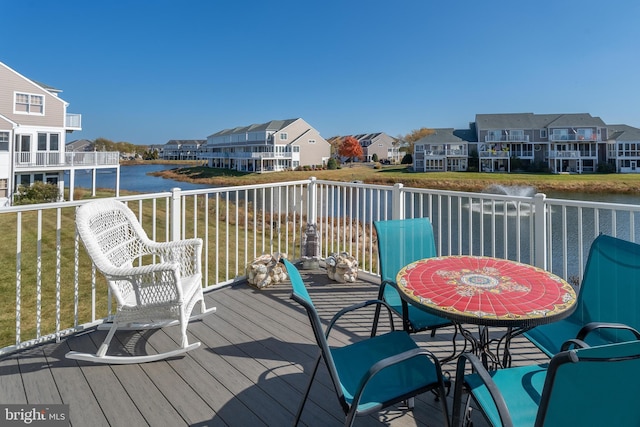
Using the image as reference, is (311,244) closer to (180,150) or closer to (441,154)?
(441,154)

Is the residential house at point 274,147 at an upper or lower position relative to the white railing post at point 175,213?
upper

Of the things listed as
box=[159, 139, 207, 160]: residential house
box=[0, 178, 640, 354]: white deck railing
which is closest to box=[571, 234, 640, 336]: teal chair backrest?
box=[0, 178, 640, 354]: white deck railing

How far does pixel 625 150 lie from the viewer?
103 feet

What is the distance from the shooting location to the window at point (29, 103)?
18.8 metres

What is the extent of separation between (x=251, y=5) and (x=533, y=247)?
18208 millimetres

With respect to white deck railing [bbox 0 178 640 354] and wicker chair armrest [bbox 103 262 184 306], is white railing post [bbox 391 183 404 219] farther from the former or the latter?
wicker chair armrest [bbox 103 262 184 306]

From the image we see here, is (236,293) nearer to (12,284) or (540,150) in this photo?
(12,284)

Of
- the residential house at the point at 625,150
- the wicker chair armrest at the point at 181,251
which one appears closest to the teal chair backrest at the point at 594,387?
the wicker chair armrest at the point at 181,251

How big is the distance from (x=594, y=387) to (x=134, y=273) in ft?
7.79

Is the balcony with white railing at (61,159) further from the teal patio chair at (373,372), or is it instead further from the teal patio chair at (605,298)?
the teal patio chair at (605,298)

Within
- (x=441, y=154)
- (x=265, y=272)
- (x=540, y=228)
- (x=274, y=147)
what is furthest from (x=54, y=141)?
(x=441, y=154)

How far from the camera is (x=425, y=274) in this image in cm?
206

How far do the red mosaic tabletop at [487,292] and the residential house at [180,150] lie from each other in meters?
61.2

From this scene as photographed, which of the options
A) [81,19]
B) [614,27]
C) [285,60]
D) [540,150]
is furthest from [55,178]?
[540,150]
